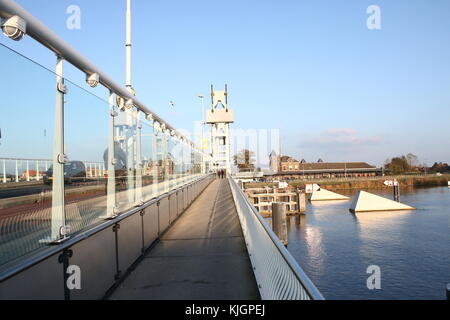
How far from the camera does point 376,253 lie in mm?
22625

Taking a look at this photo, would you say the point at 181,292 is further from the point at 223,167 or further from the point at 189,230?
the point at 223,167

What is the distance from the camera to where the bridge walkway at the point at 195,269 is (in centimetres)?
468

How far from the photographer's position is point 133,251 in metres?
5.92

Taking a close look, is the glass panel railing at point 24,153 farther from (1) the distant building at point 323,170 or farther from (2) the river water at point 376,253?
(1) the distant building at point 323,170

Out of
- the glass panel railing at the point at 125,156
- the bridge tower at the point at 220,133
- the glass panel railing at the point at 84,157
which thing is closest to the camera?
the glass panel railing at the point at 84,157

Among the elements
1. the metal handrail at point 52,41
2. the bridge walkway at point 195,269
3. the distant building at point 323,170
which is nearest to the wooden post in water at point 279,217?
the bridge walkway at point 195,269

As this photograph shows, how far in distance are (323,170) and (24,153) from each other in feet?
435

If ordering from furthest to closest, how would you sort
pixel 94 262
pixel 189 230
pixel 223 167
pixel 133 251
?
pixel 223 167 < pixel 189 230 < pixel 133 251 < pixel 94 262

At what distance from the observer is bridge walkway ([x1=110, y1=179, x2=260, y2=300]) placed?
468 cm

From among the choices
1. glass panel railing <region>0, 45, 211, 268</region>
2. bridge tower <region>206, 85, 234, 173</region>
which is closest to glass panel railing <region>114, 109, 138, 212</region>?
glass panel railing <region>0, 45, 211, 268</region>

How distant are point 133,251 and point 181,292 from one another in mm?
1515

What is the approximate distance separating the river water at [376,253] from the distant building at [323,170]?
276 feet

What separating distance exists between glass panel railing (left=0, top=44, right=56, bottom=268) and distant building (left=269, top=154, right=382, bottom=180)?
11740cm

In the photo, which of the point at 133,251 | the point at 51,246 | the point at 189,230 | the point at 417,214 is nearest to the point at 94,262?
the point at 51,246
